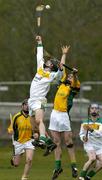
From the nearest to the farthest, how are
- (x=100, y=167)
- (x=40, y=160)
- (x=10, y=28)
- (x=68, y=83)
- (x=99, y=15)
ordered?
1. (x=100, y=167)
2. (x=68, y=83)
3. (x=40, y=160)
4. (x=99, y=15)
5. (x=10, y=28)

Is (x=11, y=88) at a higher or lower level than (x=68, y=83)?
lower

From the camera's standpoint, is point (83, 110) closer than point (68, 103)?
No

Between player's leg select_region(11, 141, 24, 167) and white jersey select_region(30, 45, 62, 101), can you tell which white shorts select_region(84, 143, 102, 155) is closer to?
white jersey select_region(30, 45, 62, 101)

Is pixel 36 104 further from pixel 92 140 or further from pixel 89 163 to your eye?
pixel 89 163

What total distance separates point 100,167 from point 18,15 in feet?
79.7

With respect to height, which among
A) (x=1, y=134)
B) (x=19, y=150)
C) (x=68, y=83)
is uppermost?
(x=68, y=83)

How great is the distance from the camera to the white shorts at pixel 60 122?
2791 cm

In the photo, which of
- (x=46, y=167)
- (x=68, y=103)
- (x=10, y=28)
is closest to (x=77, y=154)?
(x=46, y=167)

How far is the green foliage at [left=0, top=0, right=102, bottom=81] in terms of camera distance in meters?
47.1

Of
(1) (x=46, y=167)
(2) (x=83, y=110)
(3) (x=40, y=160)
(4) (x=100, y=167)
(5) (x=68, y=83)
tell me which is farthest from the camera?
(2) (x=83, y=110)

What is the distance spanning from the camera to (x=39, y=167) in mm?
32125

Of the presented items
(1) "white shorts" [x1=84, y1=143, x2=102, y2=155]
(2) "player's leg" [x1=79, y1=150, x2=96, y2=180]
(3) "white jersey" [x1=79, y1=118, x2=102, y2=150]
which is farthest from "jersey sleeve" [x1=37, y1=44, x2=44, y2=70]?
(2) "player's leg" [x1=79, y1=150, x2=96, y2=180]

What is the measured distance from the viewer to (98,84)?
40.6 m

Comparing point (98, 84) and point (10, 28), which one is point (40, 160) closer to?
point (98, 84)
